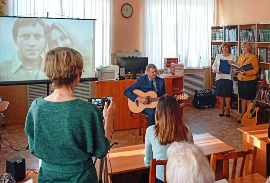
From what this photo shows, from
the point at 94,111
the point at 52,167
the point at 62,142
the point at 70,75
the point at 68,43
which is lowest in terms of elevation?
the point at 52,167

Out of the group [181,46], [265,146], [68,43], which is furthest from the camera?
[181,46]

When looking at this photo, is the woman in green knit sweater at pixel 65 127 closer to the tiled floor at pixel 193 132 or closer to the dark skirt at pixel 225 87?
the tiled floor at pixel 193 132

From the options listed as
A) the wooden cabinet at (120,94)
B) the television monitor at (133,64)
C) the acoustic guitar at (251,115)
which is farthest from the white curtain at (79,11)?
the acoustic guitar at (251,115)

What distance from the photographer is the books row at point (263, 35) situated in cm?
622

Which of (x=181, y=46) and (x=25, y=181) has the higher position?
(x=181, y=46)

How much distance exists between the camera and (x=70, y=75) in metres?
1.59

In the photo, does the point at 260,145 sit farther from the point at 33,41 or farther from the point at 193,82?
the point at 193,82

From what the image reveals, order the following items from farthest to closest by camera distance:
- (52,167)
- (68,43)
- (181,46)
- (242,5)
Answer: (181,46)
(242,5)
(68,43)
(52,167)

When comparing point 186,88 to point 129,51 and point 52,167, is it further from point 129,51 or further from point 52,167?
point 52,167

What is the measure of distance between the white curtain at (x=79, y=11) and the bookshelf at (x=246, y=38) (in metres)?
2.59

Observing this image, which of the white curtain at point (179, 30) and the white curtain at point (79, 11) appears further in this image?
the white curtain at point (179, 30)

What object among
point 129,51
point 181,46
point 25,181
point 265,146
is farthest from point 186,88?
point 25,181

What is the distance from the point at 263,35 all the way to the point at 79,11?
12.2 ft

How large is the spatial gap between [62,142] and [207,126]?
16.1 ft
